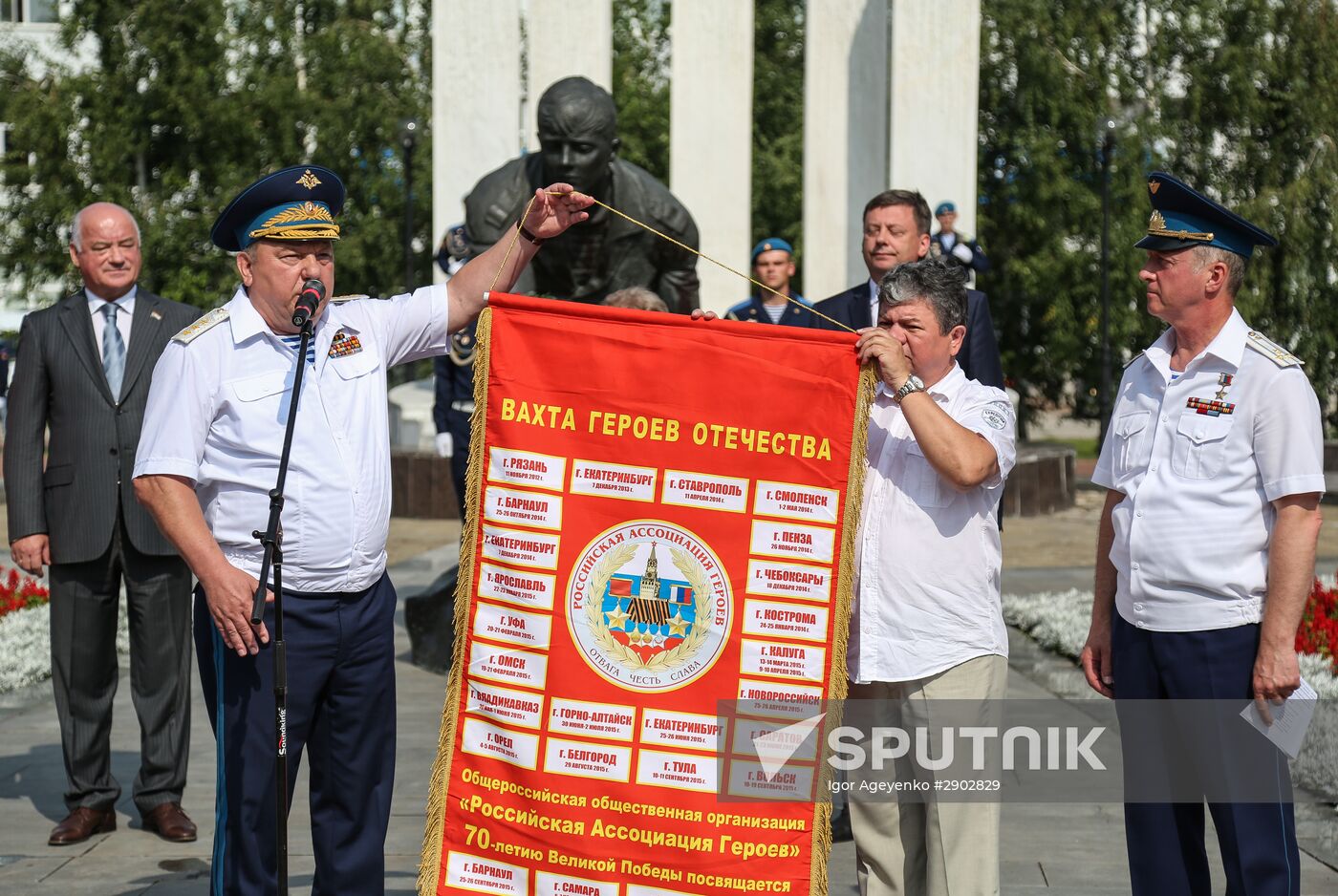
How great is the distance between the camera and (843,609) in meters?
4.38

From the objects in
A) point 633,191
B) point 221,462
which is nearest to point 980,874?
point 221,462

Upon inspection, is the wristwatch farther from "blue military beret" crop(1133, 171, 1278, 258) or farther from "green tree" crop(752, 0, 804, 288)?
"green tree" crop(752, 0, 804, 288)

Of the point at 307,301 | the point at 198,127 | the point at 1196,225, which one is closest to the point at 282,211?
the point at 307,301

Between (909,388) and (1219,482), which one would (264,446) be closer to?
(909,388)

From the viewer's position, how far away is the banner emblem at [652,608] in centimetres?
437

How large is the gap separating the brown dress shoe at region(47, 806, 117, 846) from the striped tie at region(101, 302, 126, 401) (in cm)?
159

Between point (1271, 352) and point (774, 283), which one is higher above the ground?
point (774, 283)

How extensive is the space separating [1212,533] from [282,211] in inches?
98.7

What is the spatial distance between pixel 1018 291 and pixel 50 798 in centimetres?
2660

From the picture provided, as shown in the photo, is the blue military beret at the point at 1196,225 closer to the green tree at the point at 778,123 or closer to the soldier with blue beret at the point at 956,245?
the soldier with blue beret at the point at 956,245

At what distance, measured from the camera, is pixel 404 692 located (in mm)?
9312

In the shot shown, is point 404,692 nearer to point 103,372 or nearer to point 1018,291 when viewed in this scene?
point 103,372

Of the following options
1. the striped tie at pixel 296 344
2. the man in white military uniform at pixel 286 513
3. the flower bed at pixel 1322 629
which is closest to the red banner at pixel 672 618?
the man in white military uniform at pixel 286 513

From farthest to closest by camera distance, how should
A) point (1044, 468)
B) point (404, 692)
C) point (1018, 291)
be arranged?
point (1018, 291)
point (1044, 468)
point (404, 692)
